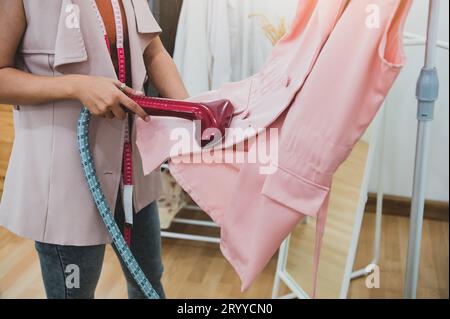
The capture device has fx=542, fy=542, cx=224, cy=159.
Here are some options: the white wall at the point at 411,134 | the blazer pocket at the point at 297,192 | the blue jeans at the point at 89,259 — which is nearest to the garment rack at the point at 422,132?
A: the blue jeans at the point at 89,259

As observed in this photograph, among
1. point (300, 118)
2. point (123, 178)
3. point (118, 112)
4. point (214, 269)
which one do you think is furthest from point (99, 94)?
point (214, 269)

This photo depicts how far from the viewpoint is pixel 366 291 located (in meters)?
1.70

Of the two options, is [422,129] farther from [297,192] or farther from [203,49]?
[203,49]

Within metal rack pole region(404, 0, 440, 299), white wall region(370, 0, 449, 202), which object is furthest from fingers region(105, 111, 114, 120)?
white wall region(370, 0, 449, 202)

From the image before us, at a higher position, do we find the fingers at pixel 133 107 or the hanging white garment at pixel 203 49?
the hanging white garment at pixel 203 49

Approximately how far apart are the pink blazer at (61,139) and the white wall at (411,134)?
1.36 metres

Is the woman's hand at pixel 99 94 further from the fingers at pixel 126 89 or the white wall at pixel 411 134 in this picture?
the white wall at pixel 411 134

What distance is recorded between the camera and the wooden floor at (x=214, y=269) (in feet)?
3.48

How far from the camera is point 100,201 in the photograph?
0.93m

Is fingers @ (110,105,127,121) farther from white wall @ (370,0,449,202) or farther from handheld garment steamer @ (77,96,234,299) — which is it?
white wall @ (370,0,449,202)

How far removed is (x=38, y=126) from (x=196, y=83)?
28 cm

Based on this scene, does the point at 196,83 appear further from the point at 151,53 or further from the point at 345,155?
the point at 345,155

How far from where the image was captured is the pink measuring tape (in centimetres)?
88
